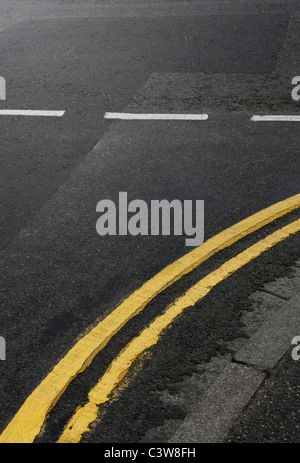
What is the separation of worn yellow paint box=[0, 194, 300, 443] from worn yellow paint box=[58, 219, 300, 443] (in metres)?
0.19

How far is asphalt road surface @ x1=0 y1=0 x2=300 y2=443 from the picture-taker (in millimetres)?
4180

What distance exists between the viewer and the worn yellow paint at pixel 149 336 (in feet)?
12.3

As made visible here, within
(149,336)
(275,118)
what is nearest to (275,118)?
(275,118)

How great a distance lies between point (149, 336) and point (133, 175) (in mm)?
2608

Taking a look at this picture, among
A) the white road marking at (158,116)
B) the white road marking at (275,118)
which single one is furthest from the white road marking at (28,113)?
the white road marking at (275,118)

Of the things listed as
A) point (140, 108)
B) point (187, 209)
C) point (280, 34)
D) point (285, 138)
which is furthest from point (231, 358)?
point (280, 34)

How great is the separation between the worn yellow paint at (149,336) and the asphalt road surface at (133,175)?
58mm

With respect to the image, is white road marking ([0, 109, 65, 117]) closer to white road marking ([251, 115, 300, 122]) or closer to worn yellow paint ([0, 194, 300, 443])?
white road marking ([251, 115, 300, 122])

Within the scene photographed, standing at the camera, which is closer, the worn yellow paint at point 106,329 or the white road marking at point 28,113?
the worn yellow paint at point 106,329

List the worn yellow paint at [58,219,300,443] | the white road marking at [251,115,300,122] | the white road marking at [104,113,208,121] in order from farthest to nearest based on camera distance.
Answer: the white road marking at [104,113,208,121], the white road marking at [251,115,300,122], the worn yellow paint at [58,219,300,443]

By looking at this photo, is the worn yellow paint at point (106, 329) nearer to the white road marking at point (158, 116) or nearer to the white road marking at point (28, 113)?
the white road marking at point (158, 116)

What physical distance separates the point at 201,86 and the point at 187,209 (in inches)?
132

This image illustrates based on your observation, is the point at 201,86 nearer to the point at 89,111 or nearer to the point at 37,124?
the point at 89,111

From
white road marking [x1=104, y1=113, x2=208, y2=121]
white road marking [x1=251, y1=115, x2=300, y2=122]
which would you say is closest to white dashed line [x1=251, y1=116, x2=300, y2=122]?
white road marking [x1=251, y1=115, x2=300, y2=122]
